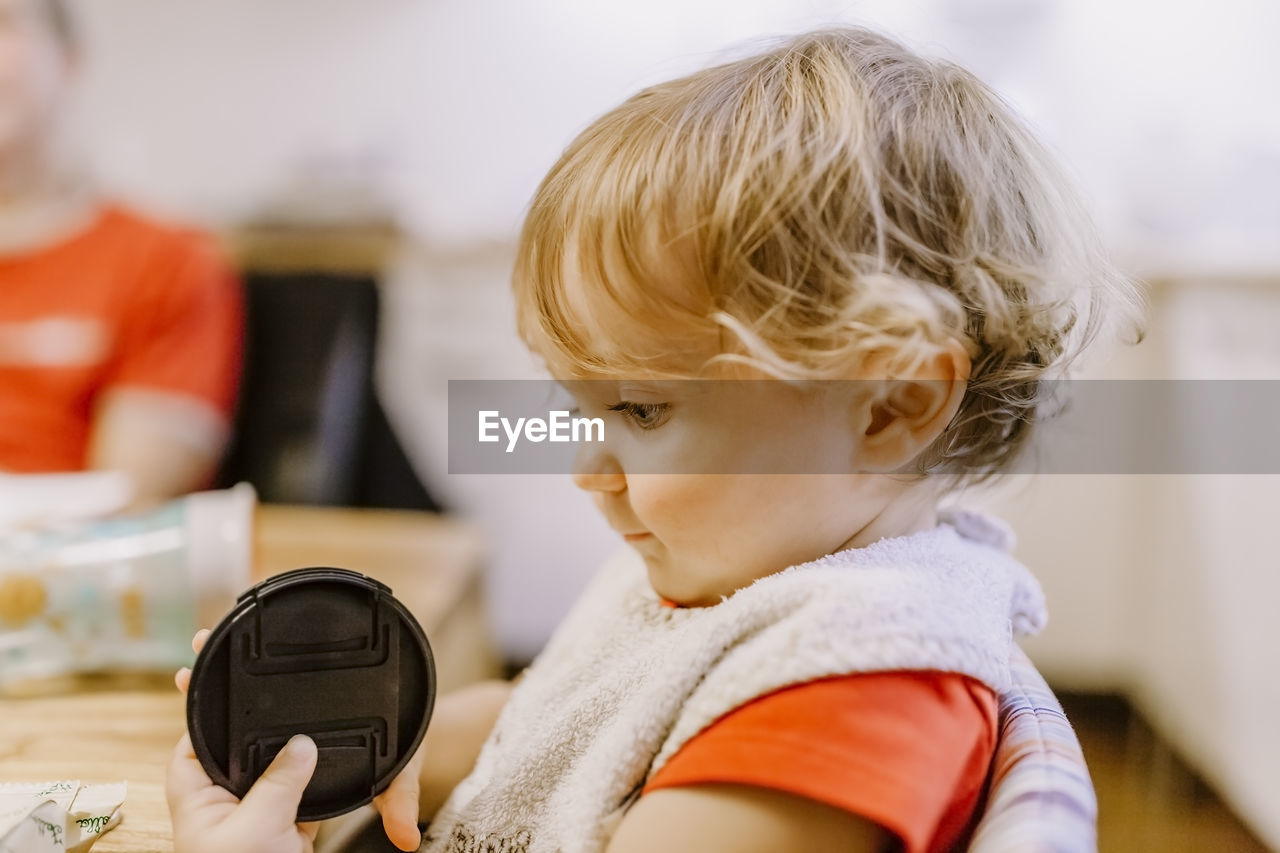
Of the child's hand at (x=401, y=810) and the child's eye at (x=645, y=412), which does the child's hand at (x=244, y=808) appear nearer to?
the child's hand at (x=401, y=810)

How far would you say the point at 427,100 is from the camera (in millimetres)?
1646

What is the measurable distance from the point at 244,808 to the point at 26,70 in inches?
42.7

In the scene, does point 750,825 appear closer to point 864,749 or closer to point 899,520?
point 864,749

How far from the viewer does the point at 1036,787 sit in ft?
1.11

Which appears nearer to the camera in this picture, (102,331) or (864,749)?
(864,749)

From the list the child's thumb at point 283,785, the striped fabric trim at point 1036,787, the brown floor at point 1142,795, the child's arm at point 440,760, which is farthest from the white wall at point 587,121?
the child's thumb at point 283,785

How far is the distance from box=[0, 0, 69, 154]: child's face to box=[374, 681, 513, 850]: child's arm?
0.94 metres

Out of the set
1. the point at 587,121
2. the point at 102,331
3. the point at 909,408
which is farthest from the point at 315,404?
the point at 909,408

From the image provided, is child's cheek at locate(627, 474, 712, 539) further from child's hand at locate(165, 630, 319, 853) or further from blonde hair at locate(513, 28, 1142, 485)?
child's hand at locate(165, 630, 319, 853)

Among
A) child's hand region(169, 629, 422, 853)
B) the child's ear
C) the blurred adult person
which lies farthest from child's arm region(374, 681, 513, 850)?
the blurred adult person

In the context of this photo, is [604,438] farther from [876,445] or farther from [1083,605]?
[1083,605]

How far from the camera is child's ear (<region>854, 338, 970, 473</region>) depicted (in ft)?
1.31

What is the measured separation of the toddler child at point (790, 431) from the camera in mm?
345

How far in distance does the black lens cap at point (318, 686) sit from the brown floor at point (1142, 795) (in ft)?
0.88
